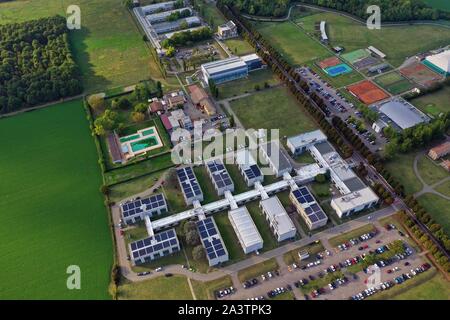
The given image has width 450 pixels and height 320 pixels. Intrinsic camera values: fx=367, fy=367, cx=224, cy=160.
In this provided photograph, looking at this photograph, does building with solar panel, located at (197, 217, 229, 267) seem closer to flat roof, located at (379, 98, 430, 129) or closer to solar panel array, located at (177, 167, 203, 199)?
solar panel array, located at (177, 167, 203, 199)

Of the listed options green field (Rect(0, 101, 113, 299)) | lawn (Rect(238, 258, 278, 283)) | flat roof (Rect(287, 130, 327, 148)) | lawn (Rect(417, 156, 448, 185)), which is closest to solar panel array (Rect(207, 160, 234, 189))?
flat roof (Rect(287, 130, 327, 148))

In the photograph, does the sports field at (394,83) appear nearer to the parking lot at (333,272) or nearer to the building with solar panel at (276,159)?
the building with solar panel at (276,159)

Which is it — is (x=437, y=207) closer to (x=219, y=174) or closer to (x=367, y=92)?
(x=367, y=92)

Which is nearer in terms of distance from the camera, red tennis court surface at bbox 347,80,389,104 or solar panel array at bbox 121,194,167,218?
solar panel array at bbox 121,194,167,218

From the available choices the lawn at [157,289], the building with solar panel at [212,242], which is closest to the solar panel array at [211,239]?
the building with solar panel at [212,242]

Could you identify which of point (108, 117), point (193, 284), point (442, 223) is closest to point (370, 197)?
point (442, 223)
